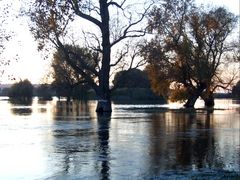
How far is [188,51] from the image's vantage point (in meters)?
72.3

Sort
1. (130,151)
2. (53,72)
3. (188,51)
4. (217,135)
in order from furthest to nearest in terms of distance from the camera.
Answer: (53,72), (188,51), (217,135), (130,151)

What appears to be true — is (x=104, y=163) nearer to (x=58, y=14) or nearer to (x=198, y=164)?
(x=198, y=164)

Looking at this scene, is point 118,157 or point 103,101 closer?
point 118,157

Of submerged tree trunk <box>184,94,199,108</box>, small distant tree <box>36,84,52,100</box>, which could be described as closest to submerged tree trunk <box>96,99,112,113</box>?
submerged tree trunk <box>184,94,199,108</box>

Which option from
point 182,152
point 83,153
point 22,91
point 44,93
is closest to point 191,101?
point 182,152

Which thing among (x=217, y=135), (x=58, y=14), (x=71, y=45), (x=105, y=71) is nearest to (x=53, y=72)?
(x=71, y=45)

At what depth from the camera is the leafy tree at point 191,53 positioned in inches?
2817

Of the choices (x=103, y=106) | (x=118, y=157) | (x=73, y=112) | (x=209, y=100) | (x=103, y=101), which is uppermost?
(x=209, y=100)

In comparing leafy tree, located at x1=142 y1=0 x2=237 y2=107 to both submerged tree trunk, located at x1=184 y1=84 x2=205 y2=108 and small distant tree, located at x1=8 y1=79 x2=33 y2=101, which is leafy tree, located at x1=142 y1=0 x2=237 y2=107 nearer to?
submerged tree trunk, located at x1=184 y1=84 x2=205 y2=108

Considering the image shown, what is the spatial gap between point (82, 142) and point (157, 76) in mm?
54790

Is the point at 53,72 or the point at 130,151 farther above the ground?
the point at 53,72

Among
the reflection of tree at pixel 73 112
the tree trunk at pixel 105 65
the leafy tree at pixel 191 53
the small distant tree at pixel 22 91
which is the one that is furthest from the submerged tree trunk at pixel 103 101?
the small distant tree at pixel 22 91

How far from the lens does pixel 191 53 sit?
72.9 meters

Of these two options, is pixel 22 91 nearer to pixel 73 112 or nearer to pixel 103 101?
pixel 73 112
